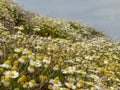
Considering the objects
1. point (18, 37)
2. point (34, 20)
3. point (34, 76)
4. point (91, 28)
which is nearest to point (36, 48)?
point (18, 37)

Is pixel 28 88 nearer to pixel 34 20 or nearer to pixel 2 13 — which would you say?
pixel 2 13

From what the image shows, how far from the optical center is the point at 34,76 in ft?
19.8

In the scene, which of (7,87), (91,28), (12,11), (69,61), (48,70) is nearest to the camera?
(7,87)

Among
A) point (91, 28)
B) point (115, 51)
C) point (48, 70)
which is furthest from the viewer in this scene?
point (91, 28)

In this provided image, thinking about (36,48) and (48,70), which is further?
(36,48)

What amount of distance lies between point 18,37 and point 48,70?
4.62 ft

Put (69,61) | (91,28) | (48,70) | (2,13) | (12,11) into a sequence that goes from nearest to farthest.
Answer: (48,70) < (69,61) < (2,13) < (12,11) < (91,28)

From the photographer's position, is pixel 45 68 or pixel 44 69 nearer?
pixel 45 68

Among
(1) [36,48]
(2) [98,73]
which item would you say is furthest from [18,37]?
(2) [98,73]

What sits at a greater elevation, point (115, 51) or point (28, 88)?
point (28, 88)

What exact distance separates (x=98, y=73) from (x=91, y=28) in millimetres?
18388

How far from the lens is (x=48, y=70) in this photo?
21.4ft

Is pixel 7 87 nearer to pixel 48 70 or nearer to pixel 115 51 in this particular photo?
pixel 48 70

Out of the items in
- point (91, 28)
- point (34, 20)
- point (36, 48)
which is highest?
point (36, 48)
